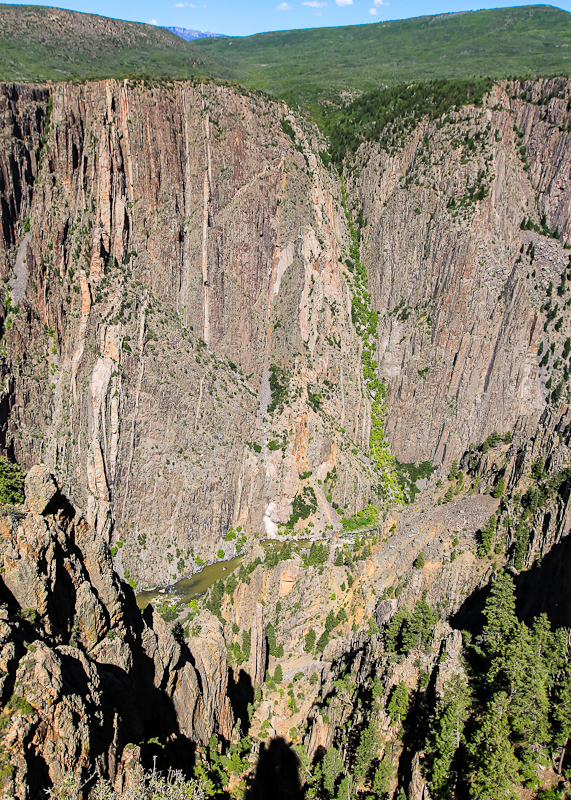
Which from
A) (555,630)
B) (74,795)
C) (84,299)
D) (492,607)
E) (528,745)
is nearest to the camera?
(74,795)

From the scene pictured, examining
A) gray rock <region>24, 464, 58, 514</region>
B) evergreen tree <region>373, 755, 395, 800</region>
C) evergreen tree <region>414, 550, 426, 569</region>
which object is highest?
gray rock <region>24, 464, 58, 514</region>

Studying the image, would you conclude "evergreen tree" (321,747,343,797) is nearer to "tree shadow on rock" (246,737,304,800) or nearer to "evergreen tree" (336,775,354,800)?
"evergreen tree" (336,775,354,800)

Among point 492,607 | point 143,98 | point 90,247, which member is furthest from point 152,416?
point 492,607

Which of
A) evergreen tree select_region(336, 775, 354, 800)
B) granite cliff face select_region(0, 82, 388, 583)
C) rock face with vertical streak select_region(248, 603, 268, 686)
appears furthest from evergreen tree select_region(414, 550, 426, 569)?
granite cliff face select_region(0, 82, 388, 583)

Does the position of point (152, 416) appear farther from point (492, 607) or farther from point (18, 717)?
point (18, 717)

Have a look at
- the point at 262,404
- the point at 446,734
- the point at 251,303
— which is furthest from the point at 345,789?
the point at 251,303

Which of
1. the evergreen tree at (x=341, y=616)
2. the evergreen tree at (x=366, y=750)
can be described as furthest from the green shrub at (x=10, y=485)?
the evergreen tree at (x=341, y=616)

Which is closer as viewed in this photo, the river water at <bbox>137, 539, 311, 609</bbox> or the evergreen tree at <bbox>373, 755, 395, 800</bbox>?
the evergreen tree at <bbox>373, 755, 395, 800</bbox>

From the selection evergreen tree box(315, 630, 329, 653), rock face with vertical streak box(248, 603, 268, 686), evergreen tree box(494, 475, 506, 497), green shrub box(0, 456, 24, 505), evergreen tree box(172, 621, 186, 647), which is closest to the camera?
green shrub box(0, 456, 24, 505)
